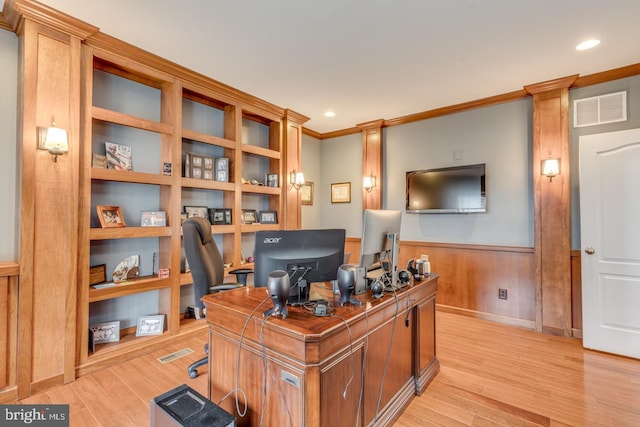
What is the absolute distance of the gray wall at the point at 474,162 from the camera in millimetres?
3512

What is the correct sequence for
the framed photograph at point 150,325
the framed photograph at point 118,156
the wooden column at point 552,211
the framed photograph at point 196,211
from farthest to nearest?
the framed photograph at point 196,211, the wooden column at point 552,211, the framed photograph at point 150,325, the framed photograph at point 118,156

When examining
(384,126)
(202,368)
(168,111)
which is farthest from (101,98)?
(384,126)

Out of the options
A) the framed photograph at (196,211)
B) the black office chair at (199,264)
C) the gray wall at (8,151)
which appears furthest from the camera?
the framed photograph at (196,211)

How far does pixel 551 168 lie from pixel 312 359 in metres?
3.38

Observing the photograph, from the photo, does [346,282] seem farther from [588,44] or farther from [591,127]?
[591,127]

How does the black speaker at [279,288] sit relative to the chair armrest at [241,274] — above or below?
above

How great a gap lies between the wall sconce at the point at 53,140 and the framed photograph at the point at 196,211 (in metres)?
1.29

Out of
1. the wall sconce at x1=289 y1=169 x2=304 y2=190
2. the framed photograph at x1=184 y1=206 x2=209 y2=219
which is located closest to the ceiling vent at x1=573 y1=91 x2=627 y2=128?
the wall sconce at x1=289 y1=169 x2=304 y2=190

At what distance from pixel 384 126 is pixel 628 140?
2738mm

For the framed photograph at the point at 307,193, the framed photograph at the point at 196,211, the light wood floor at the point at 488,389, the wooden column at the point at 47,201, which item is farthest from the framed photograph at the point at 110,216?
the framed photograph at the point at 307,193

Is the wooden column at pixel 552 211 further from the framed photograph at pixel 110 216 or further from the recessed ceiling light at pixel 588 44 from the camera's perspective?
the framed photograph at pixel 110 216

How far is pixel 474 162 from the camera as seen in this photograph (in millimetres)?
3814

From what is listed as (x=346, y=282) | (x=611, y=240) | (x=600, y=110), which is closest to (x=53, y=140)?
(x=346, y=282)

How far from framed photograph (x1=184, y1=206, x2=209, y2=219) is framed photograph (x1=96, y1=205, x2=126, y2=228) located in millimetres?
666
